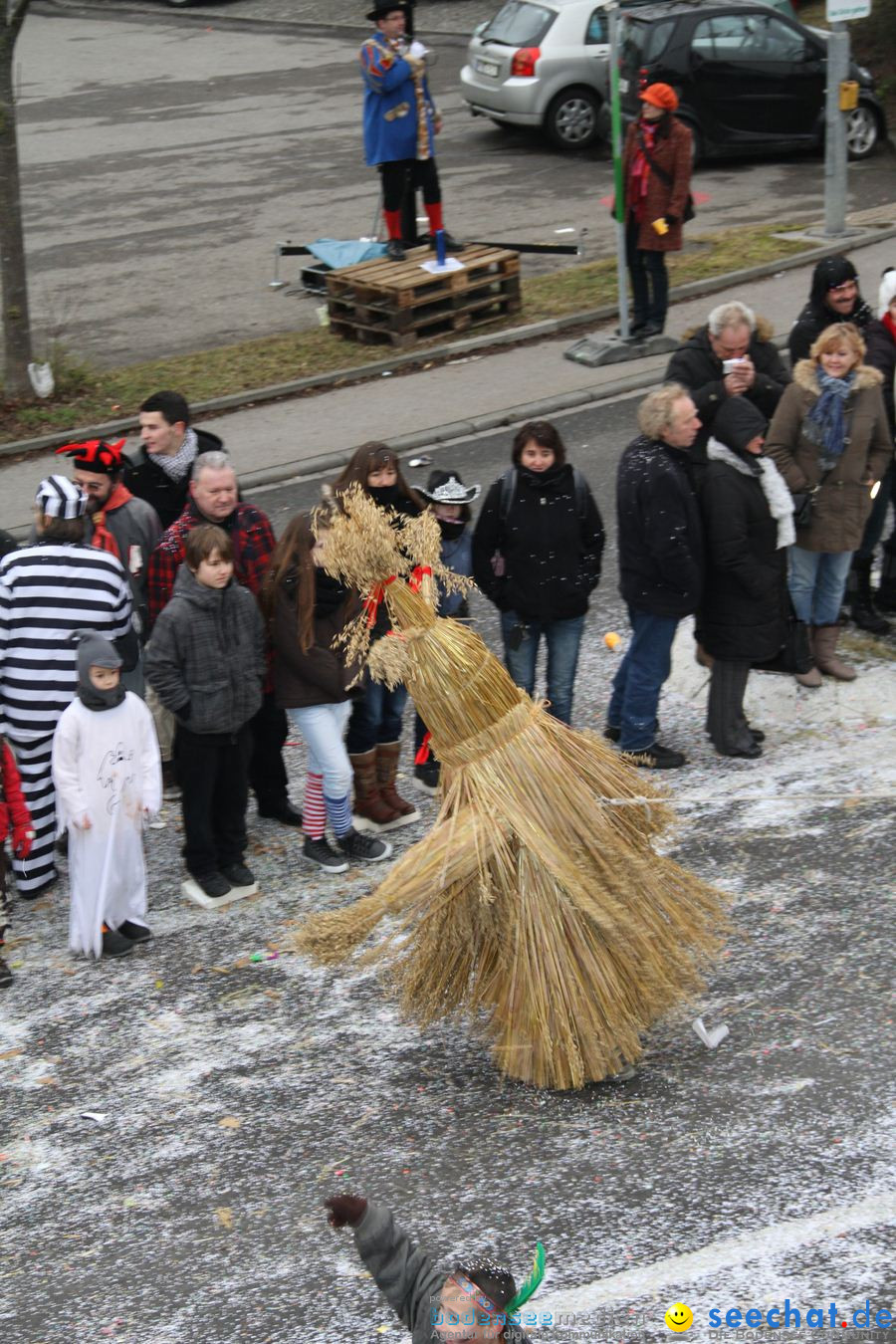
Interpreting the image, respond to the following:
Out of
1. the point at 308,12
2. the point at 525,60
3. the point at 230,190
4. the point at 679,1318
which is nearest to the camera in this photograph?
the point at 679,1318

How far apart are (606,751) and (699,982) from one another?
823mm

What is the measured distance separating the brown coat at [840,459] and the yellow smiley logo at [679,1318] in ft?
13.6

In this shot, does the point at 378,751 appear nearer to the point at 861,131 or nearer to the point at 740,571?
the point at 740,571

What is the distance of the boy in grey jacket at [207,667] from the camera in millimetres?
6219

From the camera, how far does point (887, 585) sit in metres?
8.45

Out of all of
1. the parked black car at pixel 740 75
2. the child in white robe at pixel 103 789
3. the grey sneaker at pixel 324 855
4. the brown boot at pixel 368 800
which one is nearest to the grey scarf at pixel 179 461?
the child in white robe at pixel 103 789

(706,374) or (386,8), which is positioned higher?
(386,8)

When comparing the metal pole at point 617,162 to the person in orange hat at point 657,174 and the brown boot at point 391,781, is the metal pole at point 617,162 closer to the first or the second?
the person in orange hat at point 657,174

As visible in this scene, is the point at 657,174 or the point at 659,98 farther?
the point at 657,174

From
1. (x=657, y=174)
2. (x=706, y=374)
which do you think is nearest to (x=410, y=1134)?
(x=706, y=374)

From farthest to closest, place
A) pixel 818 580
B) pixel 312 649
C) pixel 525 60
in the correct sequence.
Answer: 1. pixel 525 60
2. pixel 818 580
3. pixel 312 649

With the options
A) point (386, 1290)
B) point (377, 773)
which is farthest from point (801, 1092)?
point (377, 773)

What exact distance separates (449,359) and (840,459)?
6419 mm

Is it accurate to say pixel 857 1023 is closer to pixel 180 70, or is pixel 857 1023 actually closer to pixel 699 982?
pixel 699 982
